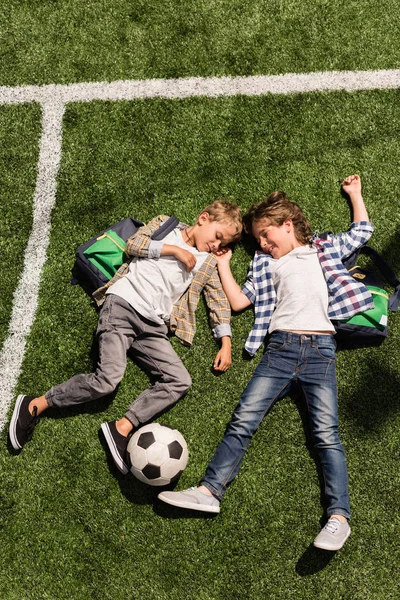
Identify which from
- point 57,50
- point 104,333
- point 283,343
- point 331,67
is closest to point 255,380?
point 283,343

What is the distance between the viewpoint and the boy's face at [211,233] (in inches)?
193

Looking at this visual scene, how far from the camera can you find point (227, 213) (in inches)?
196

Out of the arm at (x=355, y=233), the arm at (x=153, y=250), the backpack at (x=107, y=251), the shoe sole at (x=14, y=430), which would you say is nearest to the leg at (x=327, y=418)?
the arm at (x=355, y=233)

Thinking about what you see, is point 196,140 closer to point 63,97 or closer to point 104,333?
point 63,97

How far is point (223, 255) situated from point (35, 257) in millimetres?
1713

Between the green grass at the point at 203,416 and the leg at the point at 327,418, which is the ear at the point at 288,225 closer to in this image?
the green grass at the point at 203,416

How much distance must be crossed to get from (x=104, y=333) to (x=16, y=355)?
2.76 ft

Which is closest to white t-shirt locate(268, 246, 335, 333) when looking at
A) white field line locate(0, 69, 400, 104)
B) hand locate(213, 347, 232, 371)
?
hand locate(213, 347, 232, 371)

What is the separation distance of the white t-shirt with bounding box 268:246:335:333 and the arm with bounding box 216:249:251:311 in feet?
0.99

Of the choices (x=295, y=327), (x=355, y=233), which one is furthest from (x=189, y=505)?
(x=355, y=233)

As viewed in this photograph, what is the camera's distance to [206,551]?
457 centimetres

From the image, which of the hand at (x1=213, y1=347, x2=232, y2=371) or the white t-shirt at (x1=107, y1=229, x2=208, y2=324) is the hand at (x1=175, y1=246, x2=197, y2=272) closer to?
the white t-shirt at (x1=107, y1=229, x2=208, y2=324)

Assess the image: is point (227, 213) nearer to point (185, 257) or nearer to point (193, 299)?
point (185, 257)

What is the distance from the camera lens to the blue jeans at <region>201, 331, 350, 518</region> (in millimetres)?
4590
